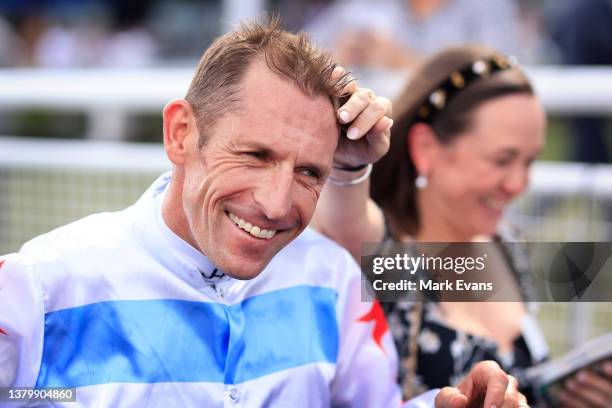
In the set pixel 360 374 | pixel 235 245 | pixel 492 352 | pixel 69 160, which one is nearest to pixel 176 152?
pixel 235 245

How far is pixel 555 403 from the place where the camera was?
7.52 feet

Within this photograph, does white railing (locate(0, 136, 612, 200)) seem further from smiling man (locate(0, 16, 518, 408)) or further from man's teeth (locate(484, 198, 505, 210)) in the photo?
smiling man (locate(0, 16, 518, 408))

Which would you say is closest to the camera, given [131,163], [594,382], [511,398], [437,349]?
[511,398]

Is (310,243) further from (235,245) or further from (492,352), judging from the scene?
(492,352)

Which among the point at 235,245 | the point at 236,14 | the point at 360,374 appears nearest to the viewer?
the point at 235,245

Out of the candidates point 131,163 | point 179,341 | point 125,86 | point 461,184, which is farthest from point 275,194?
point 131,163

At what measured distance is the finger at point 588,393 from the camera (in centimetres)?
211

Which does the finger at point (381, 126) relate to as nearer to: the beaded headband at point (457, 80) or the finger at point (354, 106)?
the finger at point (354, 106)

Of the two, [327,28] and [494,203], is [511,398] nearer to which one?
[494,203]

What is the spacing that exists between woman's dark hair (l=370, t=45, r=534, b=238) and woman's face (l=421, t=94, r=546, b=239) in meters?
0.04

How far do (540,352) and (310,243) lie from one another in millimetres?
1107

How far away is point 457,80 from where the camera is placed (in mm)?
2697

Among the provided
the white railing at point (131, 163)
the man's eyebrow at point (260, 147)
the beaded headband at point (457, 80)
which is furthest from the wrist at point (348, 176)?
the white railing at point (131, 163)

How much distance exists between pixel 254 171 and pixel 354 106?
0.26 metres
